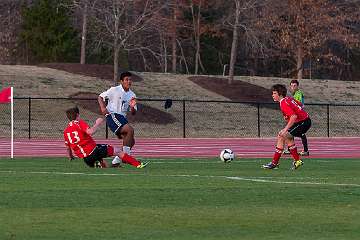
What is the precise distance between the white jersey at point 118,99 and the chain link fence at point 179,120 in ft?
73.3

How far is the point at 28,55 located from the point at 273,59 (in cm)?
1928

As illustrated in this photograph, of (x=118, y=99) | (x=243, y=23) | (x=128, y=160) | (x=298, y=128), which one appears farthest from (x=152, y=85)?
(x=128, y=160)

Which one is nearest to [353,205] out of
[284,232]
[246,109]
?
[284,232]

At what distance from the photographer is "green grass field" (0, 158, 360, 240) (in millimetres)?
11242

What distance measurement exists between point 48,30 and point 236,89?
32.5 ft

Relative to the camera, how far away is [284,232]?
1117 cm

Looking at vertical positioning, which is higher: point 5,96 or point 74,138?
point 5,96

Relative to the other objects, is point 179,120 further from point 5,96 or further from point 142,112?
point 5,96

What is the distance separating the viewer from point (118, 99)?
900 inches

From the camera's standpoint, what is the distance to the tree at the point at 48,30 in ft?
205

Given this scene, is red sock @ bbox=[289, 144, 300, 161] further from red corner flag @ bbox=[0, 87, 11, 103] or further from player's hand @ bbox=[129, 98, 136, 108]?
red corner flag @ bbox=[0, 87, 11, 103]

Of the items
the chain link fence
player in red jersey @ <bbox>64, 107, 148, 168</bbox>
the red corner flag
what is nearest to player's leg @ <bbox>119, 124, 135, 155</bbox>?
player in red jersey @ <bbox>64, 107, 148, 168</bbox>

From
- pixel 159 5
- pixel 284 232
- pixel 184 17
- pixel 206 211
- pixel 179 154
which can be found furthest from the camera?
pixel 184 17

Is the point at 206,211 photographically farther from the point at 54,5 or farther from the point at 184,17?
the point at 184,17
